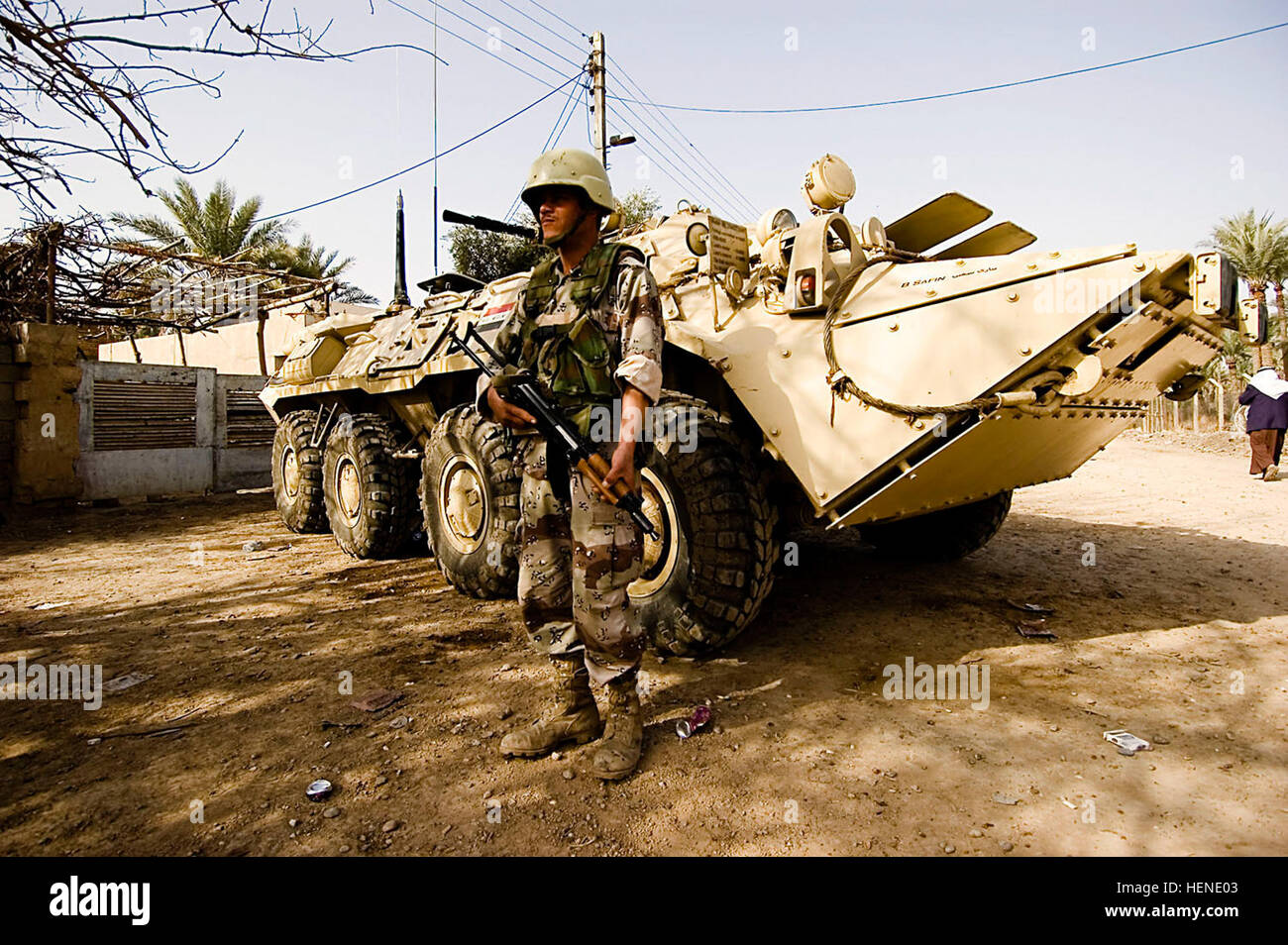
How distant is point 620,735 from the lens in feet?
8.38

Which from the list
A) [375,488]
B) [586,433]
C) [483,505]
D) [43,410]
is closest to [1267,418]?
[483,505]

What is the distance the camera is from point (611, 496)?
2459 millimetres

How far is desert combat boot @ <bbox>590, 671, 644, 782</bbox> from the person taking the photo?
96.6 inches

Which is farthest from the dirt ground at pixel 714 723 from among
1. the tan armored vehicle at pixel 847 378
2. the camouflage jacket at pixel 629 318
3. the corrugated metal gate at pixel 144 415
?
the corrugated metal gate at pixel 144 415

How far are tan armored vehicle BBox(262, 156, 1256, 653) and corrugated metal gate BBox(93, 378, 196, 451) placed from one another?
6.88 meters

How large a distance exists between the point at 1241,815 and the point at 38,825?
3392mm

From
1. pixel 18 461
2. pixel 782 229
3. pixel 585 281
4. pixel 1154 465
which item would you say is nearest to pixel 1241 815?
pixel 585 281

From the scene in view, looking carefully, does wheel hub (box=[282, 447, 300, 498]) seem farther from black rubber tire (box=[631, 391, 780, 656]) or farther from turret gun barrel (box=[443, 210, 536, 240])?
black rubber tire (box=[631, 391, 780, 656])

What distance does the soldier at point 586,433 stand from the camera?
251 cm

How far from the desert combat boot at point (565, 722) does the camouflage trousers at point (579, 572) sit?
0.07 m
